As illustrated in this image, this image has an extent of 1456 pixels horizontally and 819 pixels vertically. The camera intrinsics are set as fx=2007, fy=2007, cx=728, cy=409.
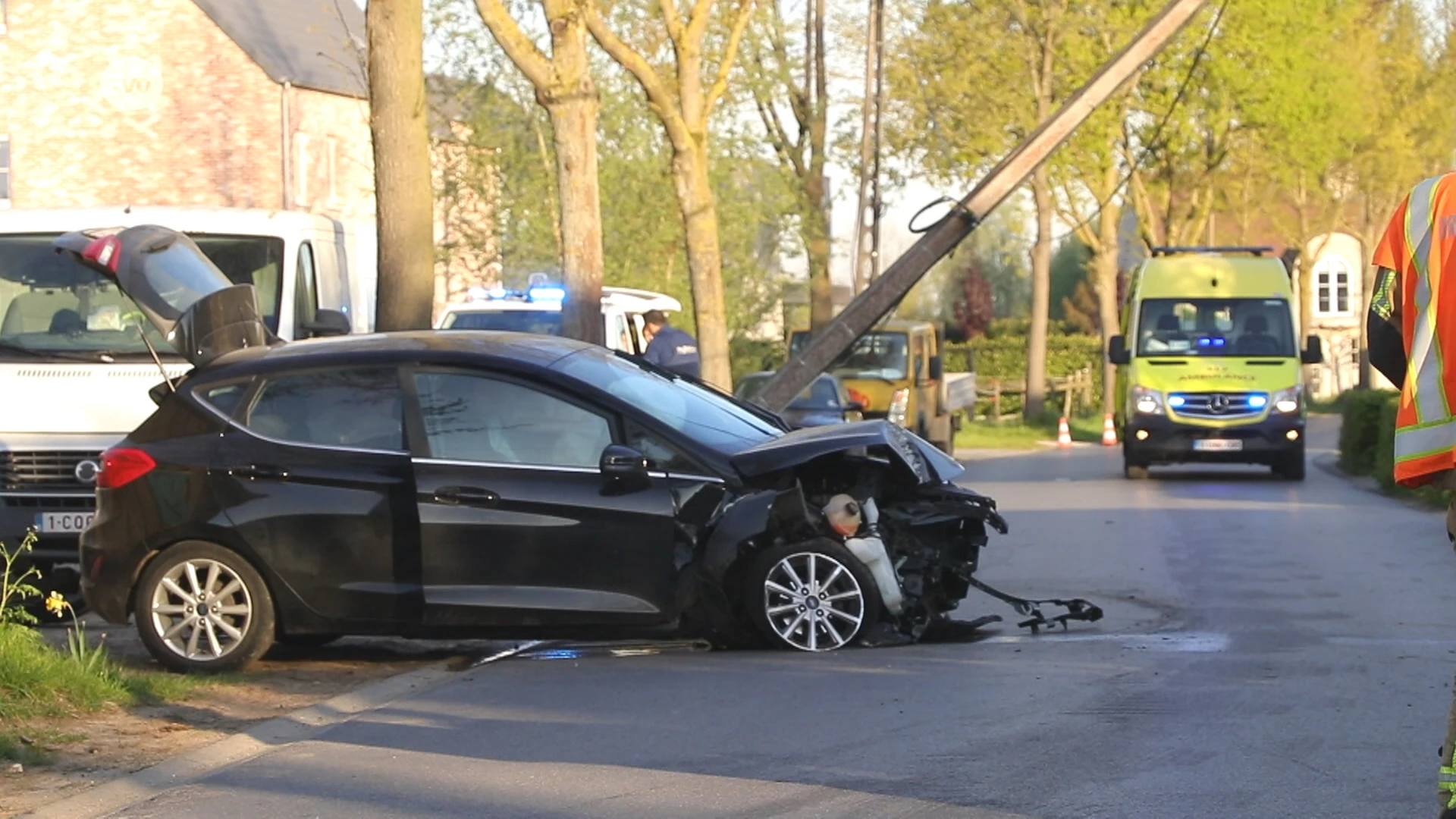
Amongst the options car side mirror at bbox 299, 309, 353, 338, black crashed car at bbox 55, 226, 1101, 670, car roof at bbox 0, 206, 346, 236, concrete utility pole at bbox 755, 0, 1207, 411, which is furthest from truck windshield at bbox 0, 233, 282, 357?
concrete utility pole at bbox 755, 0, 1207, 411

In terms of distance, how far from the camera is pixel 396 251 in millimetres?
13680

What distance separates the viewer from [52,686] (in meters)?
8.35

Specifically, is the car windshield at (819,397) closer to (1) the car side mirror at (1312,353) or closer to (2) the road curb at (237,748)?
(1) the car side mirror at (1312,353)

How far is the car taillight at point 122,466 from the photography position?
9.78 metres

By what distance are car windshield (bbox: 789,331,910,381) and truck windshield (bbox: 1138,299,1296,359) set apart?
6.58 m

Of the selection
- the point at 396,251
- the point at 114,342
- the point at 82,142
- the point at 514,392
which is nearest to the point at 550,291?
the point at 396,251

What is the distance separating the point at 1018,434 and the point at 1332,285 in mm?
40138

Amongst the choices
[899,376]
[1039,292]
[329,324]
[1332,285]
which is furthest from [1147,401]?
[1332,285]

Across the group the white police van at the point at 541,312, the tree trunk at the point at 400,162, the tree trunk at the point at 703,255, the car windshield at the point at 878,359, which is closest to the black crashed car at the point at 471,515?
the tree trunk at the point at 400,162

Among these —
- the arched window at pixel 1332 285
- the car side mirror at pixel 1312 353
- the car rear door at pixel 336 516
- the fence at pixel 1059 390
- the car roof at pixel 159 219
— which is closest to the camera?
the car rear door at pixel 336 516

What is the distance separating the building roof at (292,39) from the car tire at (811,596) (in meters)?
31.6

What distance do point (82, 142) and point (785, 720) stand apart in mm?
38876

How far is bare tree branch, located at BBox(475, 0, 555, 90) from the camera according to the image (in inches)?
673

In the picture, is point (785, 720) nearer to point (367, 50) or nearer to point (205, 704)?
point (205, 704)
